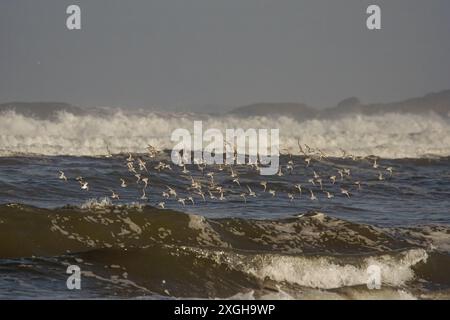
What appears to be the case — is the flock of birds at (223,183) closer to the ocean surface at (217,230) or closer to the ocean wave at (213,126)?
the ocean surface at (217,230)

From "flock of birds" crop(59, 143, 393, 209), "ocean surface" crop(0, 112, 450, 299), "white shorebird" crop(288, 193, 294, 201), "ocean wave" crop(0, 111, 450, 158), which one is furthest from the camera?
"ocean wave" crop(0, 111, 450, 158)

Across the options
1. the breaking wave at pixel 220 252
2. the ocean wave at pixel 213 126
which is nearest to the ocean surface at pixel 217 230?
the breaking wave at pixel 220 252

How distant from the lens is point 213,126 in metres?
41.6

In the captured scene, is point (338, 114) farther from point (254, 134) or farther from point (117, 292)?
point (117, 292)

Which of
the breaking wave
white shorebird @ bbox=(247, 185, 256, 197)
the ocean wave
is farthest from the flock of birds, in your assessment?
the ocean wave

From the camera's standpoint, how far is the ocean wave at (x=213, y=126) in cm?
3009

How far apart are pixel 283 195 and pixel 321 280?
7.11 meters

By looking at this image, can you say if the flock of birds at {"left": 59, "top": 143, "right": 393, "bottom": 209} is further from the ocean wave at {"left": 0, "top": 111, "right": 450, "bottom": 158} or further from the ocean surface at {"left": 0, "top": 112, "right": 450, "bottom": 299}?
the ocean wave at {"left": 0, "top": 111, "right": 450, "bottom": 158}

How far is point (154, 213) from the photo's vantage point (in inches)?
625

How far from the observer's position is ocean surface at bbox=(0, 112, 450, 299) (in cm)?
1258

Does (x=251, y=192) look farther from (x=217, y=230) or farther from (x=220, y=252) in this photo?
(x=220, y=252)

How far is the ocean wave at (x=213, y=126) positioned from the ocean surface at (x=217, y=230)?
292 cm

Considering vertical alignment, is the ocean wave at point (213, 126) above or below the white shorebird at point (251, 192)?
above

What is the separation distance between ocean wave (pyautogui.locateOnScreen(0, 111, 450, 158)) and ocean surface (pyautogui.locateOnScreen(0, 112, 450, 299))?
2919 mm
